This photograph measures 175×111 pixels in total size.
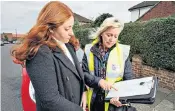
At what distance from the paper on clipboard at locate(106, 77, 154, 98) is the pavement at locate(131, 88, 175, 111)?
2550 mm

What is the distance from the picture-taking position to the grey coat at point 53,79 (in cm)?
138

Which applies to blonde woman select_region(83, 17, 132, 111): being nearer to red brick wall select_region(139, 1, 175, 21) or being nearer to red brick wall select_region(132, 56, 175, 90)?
red brick wall select_region(132, 56, 175, 90)

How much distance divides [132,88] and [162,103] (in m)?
3.12

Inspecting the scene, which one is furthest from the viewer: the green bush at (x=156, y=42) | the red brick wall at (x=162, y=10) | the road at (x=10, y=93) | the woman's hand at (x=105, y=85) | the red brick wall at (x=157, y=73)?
the red brick wall at (x=162, y=10)

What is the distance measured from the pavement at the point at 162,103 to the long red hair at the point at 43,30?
3.43 m

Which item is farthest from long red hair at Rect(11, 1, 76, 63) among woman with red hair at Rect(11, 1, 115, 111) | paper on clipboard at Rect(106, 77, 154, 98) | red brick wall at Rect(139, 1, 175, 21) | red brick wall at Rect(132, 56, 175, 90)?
red brick wall at Rect(139, 1, 175, 21)

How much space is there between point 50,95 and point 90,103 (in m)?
1.01

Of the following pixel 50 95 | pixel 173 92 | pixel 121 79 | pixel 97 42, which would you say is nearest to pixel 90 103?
pixel 121 79

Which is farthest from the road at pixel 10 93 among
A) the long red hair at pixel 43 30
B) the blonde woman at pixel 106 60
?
the long red hair at pixel 43 30

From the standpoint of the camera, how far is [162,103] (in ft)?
15.5

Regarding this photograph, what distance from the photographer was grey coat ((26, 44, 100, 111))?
1.38 metres

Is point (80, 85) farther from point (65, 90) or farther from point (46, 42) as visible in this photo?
point (46, 42)

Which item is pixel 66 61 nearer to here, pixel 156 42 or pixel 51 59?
pixel 51 59

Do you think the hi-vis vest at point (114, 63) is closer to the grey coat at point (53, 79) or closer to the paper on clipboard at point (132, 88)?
the paper on clipboard at point (132, 88)
